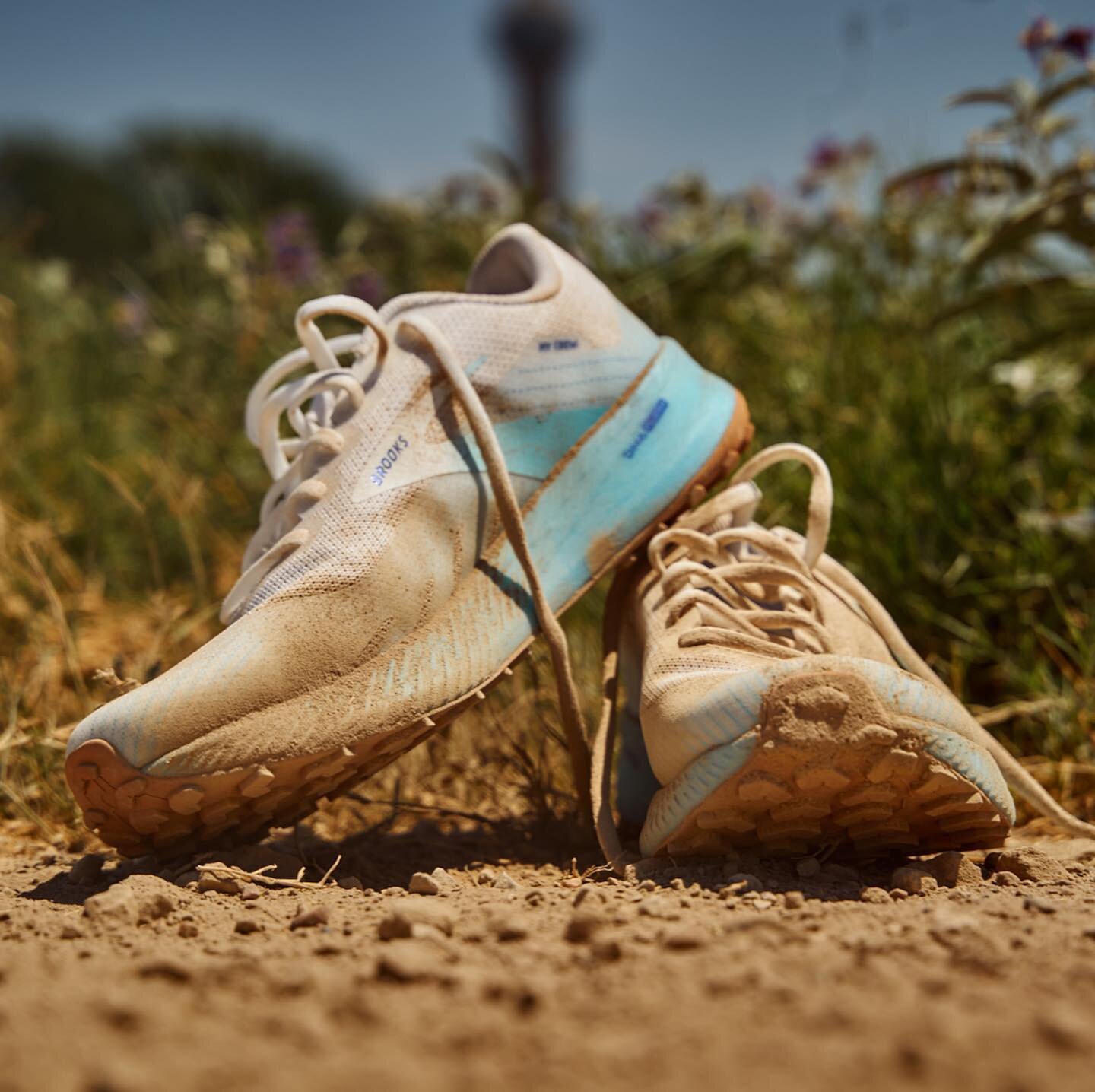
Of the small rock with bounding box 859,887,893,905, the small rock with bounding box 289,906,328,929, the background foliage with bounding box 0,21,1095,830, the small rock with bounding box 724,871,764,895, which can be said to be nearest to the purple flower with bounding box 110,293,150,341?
the background foliage with bounding box 0,21,1095,830

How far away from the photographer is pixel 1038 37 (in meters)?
3.16

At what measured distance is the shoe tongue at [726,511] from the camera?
2.36m

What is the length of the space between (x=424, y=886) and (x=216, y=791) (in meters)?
0.33

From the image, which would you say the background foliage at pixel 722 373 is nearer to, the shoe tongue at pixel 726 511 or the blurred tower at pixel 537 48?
the shoe tongue at pixel 726 511

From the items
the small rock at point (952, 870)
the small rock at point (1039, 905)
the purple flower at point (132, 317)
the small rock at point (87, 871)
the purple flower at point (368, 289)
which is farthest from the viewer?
the purple flower at point (132, 317)

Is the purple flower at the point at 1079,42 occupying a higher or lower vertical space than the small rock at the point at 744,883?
higher

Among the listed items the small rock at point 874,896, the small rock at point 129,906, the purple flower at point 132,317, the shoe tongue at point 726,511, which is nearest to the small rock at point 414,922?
the small rock at point 129,906

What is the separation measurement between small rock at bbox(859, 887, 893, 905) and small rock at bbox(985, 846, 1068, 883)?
294 millimetres

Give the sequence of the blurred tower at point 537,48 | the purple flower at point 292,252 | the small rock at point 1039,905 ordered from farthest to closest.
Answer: the blurred tower at point 537,48
the purple flower at point 292,252
the small rock at point 1039,905

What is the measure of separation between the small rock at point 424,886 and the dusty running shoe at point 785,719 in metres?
0.30

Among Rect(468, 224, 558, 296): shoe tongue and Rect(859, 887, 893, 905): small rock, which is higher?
Rect(468, 224, 558, 296): shoe tongue

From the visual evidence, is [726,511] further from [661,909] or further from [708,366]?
[708,366]

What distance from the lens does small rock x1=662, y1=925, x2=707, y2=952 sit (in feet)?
4.70

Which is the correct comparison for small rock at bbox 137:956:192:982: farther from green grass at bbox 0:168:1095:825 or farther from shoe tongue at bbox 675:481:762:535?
shoe tongue at bbox 675:481:762:535
